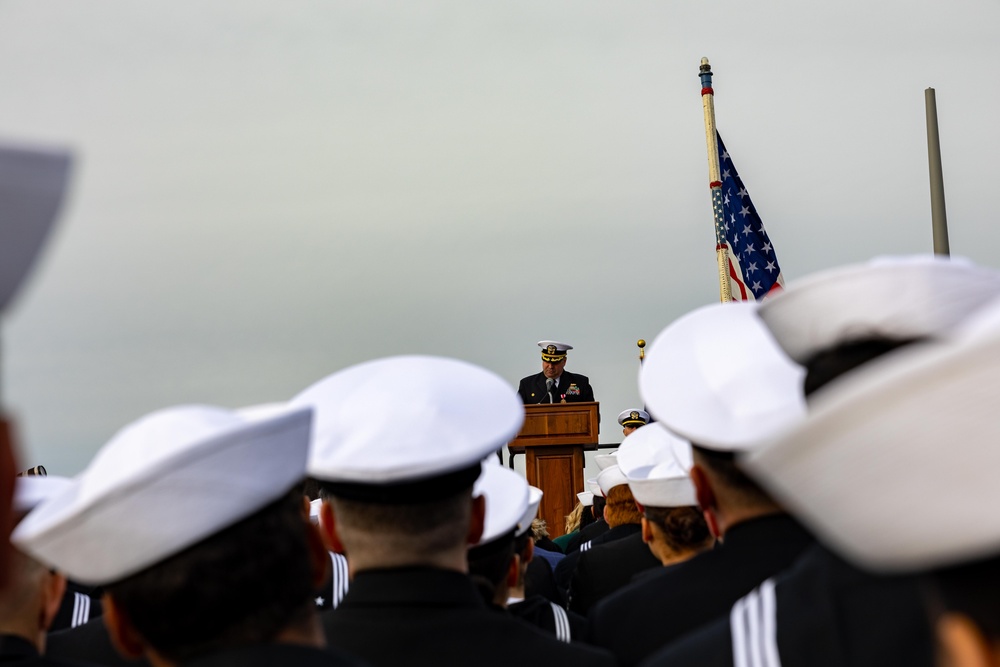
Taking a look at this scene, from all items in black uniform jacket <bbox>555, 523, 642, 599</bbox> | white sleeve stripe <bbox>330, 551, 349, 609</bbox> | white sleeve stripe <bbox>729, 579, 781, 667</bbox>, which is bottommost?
black uniform jacket <bbox>555, 523, 642, 599</bbox>

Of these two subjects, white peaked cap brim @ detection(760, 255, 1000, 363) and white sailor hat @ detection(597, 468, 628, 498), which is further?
white sailor hat @ detection(597, 468, 628, 498)

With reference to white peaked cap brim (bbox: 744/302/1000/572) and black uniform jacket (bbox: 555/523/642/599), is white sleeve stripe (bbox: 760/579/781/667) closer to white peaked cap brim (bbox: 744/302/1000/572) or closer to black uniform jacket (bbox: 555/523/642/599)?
white peaked cap brim (bbox: 744/302/1000/572)

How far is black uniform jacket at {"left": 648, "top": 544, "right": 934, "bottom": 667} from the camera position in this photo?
1.73 meters

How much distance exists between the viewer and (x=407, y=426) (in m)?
2.57

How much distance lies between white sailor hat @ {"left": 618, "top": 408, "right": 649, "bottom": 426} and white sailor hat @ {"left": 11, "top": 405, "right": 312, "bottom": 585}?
9548 mm

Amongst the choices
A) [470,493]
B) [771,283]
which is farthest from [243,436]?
[771,283]

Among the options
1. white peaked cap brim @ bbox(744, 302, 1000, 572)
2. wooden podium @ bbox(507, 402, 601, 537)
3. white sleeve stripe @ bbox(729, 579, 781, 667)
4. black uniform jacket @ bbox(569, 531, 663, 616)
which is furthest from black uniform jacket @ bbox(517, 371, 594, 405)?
white peaked cap brim @ bbox(744, 302, 1000, 572)

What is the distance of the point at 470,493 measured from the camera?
2588mm

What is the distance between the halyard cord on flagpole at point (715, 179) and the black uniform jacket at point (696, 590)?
8395 mm

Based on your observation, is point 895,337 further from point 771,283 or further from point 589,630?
point 771,283

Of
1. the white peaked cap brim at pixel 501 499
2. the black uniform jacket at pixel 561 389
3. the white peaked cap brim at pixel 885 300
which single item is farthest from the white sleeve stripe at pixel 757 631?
the black uniform jacket at pixel 561 389

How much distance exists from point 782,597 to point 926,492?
39.5 inches

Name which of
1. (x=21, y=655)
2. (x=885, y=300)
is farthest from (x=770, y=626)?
(x=21, y=655)

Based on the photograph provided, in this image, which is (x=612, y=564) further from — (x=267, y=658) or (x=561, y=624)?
(x=267, y=658)
